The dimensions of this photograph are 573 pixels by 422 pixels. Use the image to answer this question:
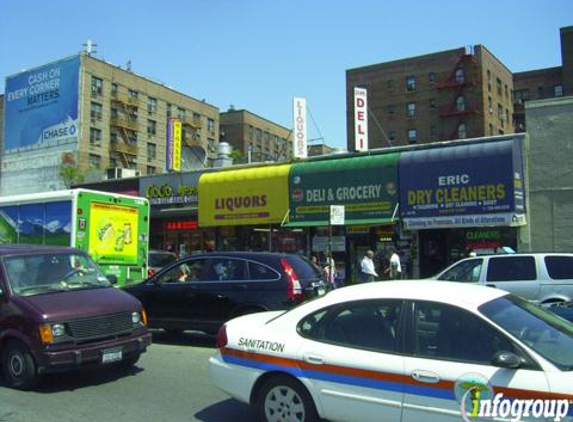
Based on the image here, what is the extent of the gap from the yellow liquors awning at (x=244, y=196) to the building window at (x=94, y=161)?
3890 cm

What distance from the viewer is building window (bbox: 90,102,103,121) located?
60.1m

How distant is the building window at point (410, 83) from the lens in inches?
2581

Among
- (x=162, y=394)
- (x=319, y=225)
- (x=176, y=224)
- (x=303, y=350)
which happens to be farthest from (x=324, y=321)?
(x=176, y=224)

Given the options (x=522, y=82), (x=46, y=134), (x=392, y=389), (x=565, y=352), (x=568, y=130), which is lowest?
(x=392, y=389)

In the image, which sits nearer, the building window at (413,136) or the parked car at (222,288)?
the parked car at (222,288)

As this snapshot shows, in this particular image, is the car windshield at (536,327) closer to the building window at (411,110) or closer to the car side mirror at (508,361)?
the car side mirror at (508,361)

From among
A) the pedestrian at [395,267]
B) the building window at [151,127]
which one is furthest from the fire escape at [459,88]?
the pedestrian at [395,267]

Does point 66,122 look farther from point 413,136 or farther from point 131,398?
point 131,398

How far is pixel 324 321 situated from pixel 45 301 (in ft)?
13.5

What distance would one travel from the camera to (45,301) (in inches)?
292

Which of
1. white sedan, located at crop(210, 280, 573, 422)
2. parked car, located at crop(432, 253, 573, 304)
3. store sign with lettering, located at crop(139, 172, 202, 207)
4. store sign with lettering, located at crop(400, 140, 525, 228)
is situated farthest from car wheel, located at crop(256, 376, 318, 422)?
store sign with lettering, located at crop(139, 172, 202, 207)

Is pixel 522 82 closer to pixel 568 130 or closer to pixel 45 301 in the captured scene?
pixel 568 130

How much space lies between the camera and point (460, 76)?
203ft

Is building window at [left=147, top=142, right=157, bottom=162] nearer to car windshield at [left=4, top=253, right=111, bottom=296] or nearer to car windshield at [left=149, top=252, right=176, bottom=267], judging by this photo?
car windshield at [left=149, top=252, right=176, bottom=267]
